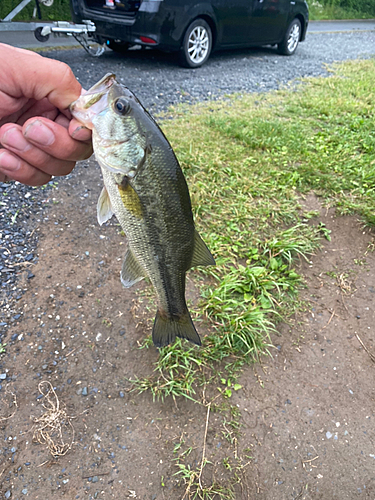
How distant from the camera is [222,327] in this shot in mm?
2754

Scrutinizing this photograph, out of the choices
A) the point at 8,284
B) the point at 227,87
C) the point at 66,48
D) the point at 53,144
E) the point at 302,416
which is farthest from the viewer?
the point at 66,48

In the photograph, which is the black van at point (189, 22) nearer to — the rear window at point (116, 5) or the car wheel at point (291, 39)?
the rear window at point (116, 5)

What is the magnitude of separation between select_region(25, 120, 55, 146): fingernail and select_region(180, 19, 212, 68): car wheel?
6622mm

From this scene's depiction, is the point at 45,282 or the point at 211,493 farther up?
the point at 45,282

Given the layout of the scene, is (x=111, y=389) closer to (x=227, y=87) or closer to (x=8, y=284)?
(x=8, y=284)

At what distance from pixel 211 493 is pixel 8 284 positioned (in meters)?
2.14

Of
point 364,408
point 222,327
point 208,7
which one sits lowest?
point 364,408

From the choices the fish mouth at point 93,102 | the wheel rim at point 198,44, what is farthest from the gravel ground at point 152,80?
the fish mouth at point 93,102

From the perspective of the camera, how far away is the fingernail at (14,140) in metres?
1.69

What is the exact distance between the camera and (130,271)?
71.4 inches

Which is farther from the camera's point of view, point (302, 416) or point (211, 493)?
point (302, 416)

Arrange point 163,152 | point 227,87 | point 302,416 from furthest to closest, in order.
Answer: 1. point 227,87
2. point 302,416
3. point 163,152

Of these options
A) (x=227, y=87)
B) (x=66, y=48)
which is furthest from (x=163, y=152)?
(x=66, y=48)

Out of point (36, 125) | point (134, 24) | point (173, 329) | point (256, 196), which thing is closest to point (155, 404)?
point (173, 329)
